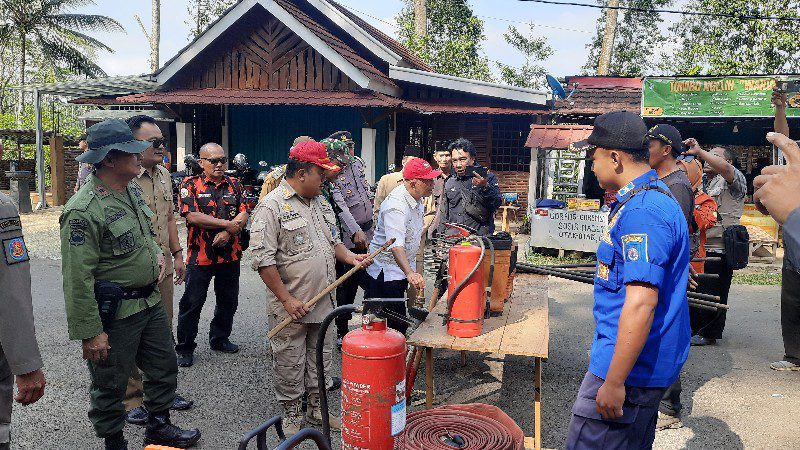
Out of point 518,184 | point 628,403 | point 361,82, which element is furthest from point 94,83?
point 628,403

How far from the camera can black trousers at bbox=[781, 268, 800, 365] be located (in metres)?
5.25

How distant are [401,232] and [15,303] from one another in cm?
266

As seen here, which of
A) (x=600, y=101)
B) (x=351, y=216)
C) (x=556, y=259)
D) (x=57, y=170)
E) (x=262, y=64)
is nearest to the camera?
(x=351, y=216)

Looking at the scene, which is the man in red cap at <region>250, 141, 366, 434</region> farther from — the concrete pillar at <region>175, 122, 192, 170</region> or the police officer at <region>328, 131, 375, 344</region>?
the concrete pillar at <region>175, 122, 192, 170</region>

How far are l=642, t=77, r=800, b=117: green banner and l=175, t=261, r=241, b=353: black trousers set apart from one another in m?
10.5

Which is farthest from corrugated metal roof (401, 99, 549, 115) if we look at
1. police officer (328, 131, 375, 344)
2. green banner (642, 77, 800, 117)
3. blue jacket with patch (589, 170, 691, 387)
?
blue jacket with patch (589, 170, 691, 387)

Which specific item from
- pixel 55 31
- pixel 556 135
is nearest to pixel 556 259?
pixel 556 135

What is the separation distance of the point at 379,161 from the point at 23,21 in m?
19.3

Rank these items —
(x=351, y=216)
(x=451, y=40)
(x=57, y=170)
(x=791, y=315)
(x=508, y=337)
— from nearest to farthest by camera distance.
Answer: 1. (x=508, y=337)
2. (x=791, y=315)
3. (x=351, y=216)
4. (x=57, y=170)
5. (x=451, y=40)

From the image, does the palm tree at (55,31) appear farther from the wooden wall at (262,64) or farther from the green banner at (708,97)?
the green banner at (708,97)

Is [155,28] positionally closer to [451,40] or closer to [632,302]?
[451,40]

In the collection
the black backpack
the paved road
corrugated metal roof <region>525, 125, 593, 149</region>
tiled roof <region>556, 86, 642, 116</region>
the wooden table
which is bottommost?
the paved road

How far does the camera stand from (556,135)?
11.8 m

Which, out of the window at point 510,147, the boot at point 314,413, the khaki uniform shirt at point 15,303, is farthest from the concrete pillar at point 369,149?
the khaki uniform shirt at point 15,303
